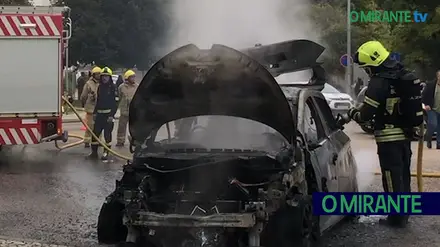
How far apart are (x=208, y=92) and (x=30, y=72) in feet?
21.3

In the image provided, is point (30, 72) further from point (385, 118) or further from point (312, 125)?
point (385, 118)

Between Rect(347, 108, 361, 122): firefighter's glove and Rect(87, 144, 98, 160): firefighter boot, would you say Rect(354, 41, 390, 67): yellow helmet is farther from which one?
Rect(87, 144, 98, 160): firefighter boot

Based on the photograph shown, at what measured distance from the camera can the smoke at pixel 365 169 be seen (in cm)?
974

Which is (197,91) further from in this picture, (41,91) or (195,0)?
(41,91)

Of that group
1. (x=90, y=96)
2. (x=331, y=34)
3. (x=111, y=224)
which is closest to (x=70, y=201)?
(x=111, y=224)

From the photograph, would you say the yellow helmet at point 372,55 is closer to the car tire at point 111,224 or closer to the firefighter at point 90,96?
the car tire at point 111,224

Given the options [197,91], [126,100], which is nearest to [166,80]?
[197,91]

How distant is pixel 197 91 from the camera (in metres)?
6.10

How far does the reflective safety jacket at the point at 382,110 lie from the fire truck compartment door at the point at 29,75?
6.00 metres

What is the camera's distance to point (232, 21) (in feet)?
22.7

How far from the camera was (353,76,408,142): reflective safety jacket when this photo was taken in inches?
286

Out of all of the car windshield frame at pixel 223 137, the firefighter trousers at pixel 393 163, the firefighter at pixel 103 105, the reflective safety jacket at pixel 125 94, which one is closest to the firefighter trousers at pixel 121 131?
the reflective safety jacket at pixel 125 94

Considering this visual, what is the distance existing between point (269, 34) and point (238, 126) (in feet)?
5.77

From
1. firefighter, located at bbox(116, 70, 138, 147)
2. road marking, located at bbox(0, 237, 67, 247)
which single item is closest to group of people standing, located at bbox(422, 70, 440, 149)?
firefighter, located at bbox(116, 70, 138, 147)
